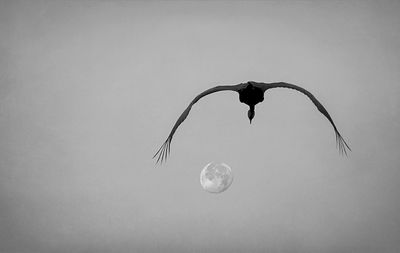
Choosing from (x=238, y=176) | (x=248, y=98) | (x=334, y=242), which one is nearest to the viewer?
(x=248, y=98)

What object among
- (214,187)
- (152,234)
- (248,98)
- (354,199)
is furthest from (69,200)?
(248,98)

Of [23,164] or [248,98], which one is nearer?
[248,98]

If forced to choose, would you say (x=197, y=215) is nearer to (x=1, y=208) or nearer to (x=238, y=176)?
(x=238, y=176)

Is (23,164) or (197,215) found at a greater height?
(23,164)

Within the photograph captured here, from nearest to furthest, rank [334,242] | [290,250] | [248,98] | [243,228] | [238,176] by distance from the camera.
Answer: [248,98]
[290,250]
[334,242]
[243,228]
[238,176]

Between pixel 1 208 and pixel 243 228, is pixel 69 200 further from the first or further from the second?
pixel 243 228

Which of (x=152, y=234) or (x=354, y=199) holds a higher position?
(x=354, y=199)

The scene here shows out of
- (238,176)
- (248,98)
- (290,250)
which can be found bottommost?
(290,250)

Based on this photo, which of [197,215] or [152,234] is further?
[197,215]

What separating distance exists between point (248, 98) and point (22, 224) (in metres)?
39.0

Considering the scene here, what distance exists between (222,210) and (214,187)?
32.1 metres

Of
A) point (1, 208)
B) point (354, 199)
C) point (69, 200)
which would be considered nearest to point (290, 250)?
point (354, 199)

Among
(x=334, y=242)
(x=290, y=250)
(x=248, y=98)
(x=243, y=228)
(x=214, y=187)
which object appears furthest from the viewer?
(x=243, y=228)

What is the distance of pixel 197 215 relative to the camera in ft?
166
